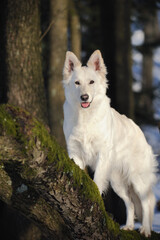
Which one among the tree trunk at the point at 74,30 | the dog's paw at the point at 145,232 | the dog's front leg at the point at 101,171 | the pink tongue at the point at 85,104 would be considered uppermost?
the tree trunk at the point at 74,30

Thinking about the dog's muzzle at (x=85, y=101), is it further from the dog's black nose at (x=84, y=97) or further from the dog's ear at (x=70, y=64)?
the dog's ear at (x=70, y=64)

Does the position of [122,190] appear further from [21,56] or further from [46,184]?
[21,56]

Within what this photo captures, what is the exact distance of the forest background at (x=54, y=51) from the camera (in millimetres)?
5953

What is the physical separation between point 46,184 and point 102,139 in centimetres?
130

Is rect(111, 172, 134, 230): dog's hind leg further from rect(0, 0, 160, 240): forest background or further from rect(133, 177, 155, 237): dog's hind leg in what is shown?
rect(0, 0, 160, 240): forest background

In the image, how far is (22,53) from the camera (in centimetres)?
594

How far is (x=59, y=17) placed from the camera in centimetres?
812

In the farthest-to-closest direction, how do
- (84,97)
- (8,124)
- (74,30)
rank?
(74,30) < (84,97) < (8,124)

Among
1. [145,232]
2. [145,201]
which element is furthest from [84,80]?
[145,232]

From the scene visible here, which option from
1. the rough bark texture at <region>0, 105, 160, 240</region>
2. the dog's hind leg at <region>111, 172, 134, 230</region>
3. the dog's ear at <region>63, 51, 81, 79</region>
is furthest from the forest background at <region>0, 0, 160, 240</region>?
the rough bark texture at <region>0, 105, 160, 240</region>

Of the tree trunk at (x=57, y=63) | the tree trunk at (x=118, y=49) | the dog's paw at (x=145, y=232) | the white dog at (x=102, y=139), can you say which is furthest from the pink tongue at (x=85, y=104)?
the tree trunk at (x=57, y=63)

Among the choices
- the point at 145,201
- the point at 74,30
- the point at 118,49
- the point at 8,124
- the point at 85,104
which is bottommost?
the point at 145,201

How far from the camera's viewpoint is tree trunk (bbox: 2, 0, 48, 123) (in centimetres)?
593

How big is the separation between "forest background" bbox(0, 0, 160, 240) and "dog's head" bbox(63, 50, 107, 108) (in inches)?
66.5
